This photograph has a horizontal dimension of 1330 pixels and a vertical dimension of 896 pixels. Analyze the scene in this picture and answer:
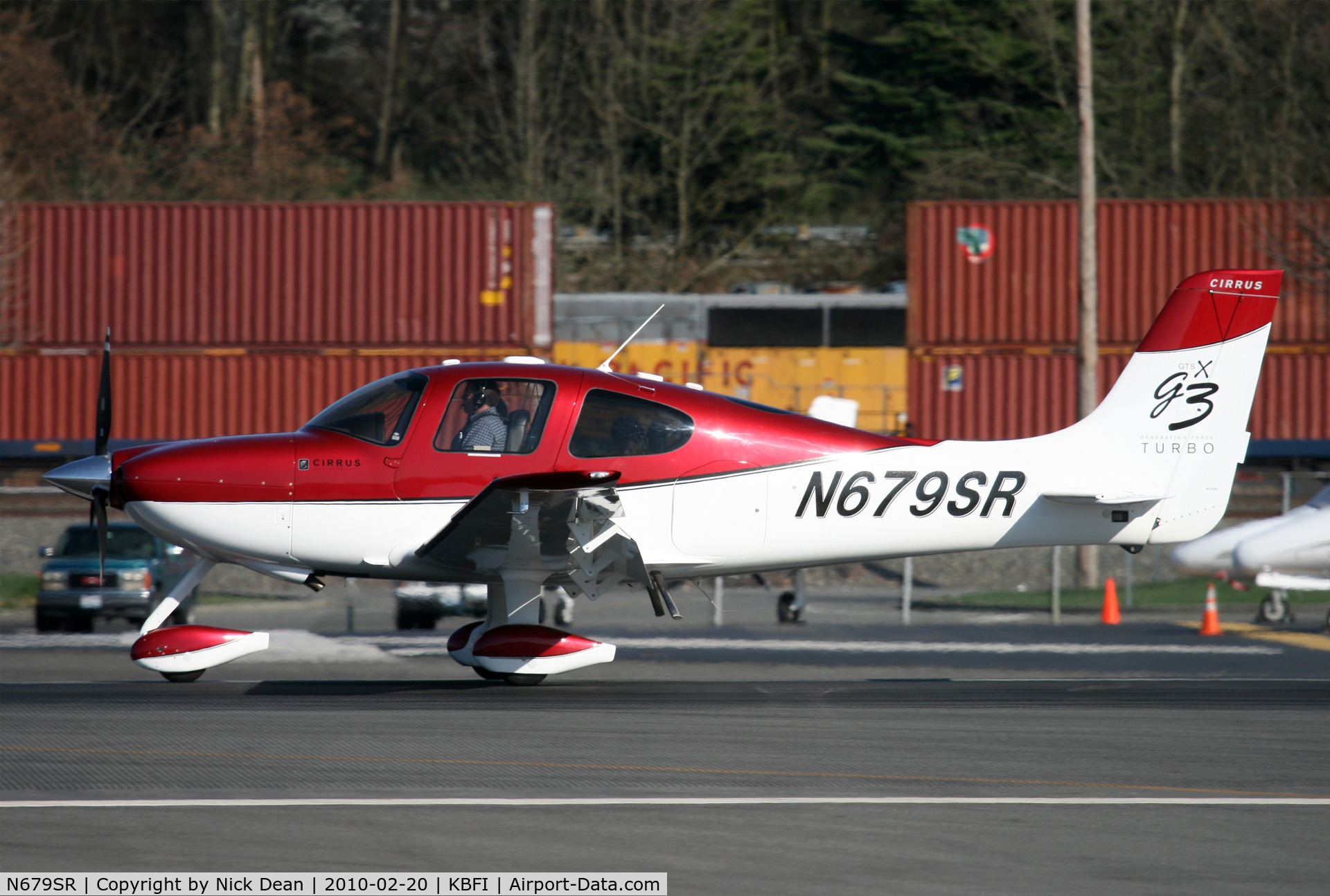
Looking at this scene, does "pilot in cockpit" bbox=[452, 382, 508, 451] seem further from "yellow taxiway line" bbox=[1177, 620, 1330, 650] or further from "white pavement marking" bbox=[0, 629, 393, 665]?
"yellow taxiway line" bbox=[1177, 620, 1330, 650]

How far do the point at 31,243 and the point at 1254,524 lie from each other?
2072 centimetres

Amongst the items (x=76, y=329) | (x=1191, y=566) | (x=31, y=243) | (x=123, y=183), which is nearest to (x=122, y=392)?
(x=76, y=329)

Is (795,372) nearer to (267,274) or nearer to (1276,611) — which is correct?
(267,274)

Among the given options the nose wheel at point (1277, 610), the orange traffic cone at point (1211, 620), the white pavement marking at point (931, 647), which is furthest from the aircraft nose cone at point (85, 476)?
the nose wheel at point (1277, 610)

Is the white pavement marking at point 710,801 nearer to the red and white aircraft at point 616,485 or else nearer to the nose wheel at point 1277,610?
the red and white aircraft at point 616,485

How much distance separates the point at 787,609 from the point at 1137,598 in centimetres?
537

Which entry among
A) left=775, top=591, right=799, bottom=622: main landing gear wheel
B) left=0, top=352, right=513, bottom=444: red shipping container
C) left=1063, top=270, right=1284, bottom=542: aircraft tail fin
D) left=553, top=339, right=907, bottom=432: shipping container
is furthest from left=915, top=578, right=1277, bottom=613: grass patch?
left=0, top=352, right=513, bottom=444: red shipping container

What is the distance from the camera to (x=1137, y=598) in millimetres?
16375

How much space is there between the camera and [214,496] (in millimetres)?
8555

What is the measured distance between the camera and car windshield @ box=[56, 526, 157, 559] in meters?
14.6

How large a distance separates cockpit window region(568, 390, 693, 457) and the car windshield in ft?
27.2

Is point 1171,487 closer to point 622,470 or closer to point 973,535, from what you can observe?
point 973,535

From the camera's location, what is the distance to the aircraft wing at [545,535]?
7645 mm
